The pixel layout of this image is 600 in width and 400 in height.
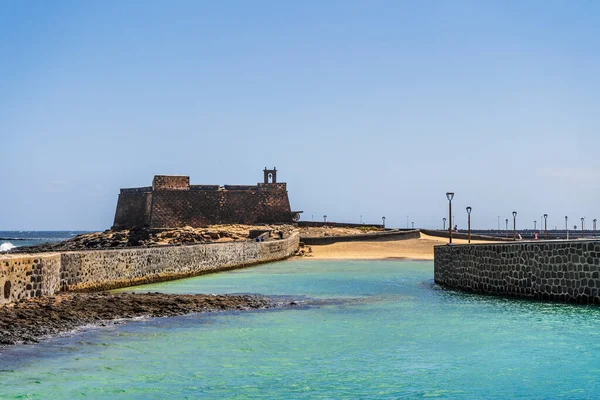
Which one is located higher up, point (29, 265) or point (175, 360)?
point (29, 265)

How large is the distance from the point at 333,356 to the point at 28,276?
7475 millimetres

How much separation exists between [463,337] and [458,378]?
3381mm

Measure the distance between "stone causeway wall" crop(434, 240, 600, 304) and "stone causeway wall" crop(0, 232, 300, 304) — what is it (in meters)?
10.0

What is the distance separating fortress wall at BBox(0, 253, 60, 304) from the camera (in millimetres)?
15188

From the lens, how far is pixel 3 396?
946 cm

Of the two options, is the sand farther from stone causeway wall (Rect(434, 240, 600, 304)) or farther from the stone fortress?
stone causeway wall (Rect(434, 240, 600, 304))

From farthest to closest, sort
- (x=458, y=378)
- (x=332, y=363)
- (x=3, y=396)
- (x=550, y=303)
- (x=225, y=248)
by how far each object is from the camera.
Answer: (x=225, y=248) → (x=550, y=303) → (x=332, y=363) → (x=458, y=378) → (x=3, y=396)

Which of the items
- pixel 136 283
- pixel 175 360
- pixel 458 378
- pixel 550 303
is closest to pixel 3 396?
pixel 175 360

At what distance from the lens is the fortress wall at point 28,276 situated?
15188 millimetres

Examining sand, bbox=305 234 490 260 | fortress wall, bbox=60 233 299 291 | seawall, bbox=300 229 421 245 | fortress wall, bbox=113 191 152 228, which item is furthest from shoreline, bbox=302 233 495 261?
fortress wall, bbox=113 191 152 228

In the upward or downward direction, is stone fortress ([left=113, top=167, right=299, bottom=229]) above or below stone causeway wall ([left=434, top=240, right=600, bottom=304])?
above

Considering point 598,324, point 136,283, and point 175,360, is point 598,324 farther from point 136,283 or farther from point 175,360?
point 136,283

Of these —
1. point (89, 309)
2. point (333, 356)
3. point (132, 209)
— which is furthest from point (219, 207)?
point (333, 356)

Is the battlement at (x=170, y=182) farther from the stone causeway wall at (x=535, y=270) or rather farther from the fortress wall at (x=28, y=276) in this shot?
the fortress wall at (x=28, y=276)
